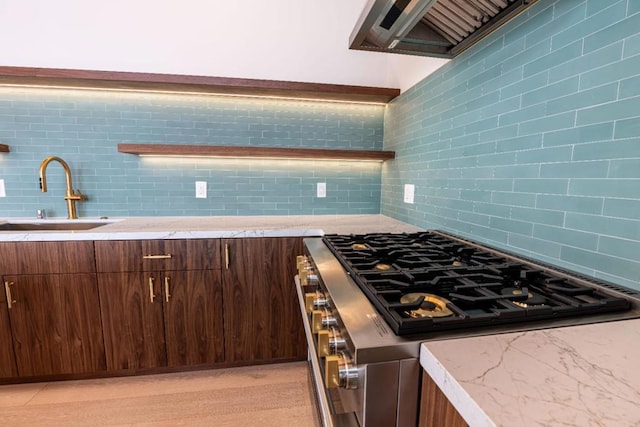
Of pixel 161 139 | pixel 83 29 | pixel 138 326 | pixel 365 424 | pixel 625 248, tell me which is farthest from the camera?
pixel 161 139

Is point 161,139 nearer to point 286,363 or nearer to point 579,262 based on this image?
point 286,363

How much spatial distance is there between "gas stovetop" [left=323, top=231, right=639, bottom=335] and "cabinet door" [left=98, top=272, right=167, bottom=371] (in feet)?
4.05

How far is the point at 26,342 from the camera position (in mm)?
1668

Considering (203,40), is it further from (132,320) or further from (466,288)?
(466,288)

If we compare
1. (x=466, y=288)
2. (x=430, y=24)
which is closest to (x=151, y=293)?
(x=466, y=288)

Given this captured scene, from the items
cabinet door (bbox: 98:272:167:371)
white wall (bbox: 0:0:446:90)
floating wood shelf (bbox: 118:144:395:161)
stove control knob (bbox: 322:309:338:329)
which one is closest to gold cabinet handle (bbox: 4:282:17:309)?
cabinet door (bbox: 98:272:167:371)

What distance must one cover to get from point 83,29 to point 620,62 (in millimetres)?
2758

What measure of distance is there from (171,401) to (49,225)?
4.82 ft

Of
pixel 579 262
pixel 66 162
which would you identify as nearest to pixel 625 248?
pixel 579 262

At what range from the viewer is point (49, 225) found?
202 cm

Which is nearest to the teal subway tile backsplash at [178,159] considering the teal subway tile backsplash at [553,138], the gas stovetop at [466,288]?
the teal subway tile backsplash at [553,138]

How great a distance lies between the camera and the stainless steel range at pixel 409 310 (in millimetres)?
569

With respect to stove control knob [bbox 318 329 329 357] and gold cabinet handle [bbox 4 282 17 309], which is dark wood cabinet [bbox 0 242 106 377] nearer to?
gold cabinet handle [bbox 4 282 17 309]

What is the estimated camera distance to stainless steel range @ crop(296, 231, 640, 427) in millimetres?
569
